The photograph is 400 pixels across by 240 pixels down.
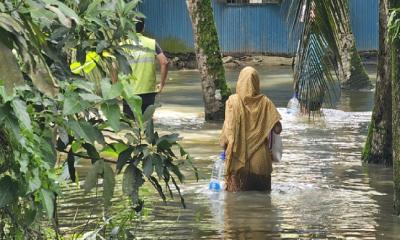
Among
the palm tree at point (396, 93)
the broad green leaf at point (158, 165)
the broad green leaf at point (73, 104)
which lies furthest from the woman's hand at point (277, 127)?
the broad green leaf at point (73, 104)

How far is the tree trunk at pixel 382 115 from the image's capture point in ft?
38.1

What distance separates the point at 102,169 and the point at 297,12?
17.1 feet

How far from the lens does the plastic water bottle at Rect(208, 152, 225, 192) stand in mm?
10438

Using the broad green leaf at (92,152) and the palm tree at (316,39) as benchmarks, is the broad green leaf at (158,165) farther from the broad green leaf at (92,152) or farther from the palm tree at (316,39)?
the palm tree at (316,39)

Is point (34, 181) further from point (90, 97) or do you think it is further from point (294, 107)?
point (294, 107)

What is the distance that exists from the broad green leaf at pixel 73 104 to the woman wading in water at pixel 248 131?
609 cm

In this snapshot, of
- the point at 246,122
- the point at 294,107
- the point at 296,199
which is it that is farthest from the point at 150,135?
the point at 294,107

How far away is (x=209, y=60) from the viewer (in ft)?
53.7

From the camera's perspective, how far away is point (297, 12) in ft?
31.0

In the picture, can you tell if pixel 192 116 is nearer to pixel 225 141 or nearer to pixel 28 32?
pixel 225 141

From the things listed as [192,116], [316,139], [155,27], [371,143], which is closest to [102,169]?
[371,143]

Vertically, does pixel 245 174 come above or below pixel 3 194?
below

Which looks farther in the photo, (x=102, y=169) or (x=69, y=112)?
(x=102, y=169)

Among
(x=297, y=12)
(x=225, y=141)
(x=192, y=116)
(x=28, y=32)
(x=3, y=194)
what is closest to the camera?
(x=28, y=32)
